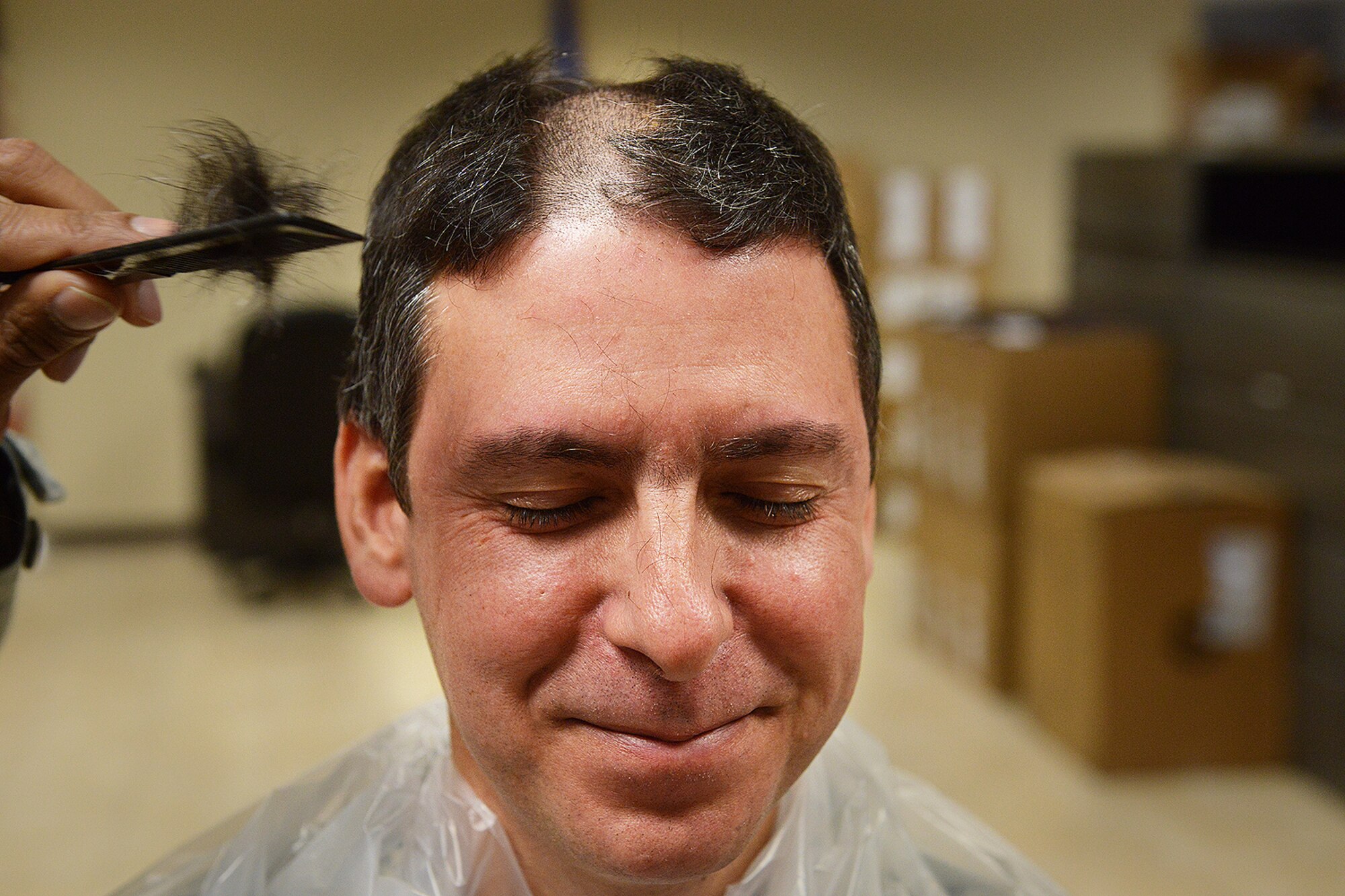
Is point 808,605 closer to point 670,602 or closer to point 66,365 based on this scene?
point 670,602

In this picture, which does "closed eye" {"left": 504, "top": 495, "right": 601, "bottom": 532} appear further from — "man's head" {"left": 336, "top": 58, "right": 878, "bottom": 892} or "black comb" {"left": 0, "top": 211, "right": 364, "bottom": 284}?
"black comb" {"left": 0, "top": 211, "right": 364, "bottom": 284}

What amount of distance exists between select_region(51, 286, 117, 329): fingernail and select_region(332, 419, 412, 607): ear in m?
0.20

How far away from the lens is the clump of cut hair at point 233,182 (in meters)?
0.87

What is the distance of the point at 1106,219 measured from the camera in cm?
395

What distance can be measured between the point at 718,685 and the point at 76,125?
4.61m

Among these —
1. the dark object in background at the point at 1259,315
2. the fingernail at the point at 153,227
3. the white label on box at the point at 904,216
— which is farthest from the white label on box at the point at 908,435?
the fingernail at the point at 153,227

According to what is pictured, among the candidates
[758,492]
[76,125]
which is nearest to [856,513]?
[758,492]

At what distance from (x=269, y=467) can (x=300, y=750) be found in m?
1.50

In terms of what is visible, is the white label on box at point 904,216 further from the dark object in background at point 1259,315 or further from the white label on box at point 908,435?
the dark object in background at point 1259,315

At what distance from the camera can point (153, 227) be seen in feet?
2.73

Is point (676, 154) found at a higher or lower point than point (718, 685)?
higher

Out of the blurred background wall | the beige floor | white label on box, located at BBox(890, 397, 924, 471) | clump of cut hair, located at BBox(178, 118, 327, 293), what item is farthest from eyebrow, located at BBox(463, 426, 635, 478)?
white label on box, located at BBox(890, 397, 924, 471)

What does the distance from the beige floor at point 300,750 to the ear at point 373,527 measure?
6.88ft

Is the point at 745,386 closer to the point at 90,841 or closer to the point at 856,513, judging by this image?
the point at 856,513
